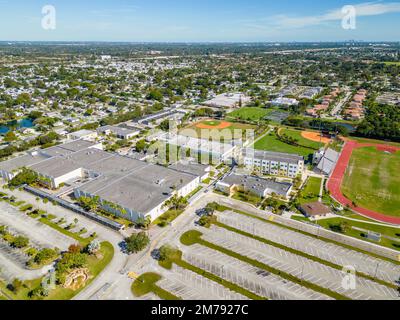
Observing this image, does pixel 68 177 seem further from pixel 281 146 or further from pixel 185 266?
pixel 281 146

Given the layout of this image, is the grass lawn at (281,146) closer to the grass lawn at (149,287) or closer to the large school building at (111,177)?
the large school building at (111,177)

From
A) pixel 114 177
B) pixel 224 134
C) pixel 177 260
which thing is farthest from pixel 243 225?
pixel 224 134

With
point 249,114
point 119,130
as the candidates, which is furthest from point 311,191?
point 249,114

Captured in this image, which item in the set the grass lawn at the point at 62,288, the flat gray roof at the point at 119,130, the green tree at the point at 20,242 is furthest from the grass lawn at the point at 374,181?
the flat gray roof at the point at 119,130

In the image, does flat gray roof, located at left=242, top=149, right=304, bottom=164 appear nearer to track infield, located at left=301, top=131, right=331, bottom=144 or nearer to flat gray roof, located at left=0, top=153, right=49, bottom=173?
track infield, located at left=301, top=131, right=331, bottom=144

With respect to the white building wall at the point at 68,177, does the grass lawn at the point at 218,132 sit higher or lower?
higher

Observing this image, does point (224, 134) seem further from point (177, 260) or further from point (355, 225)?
point (177, 260)

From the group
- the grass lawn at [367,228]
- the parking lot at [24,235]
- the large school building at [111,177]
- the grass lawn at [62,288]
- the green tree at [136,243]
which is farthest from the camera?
the large school building at [111,177]
